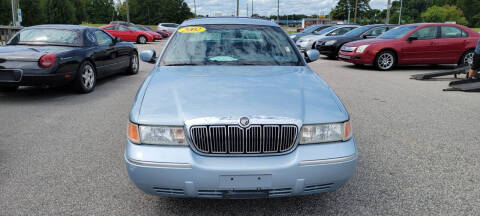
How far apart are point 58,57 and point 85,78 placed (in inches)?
35.8

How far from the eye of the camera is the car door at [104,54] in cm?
782

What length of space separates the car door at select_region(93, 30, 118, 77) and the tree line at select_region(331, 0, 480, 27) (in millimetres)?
104905

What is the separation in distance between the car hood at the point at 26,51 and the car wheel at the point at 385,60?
910 cm

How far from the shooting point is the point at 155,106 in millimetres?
2572

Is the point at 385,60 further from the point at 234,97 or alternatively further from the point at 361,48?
the point at 234,97

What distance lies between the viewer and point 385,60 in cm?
1173

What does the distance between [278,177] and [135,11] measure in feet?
380

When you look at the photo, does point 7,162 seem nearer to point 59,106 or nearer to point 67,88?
point 59,106

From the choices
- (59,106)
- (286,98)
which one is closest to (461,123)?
(286,98)

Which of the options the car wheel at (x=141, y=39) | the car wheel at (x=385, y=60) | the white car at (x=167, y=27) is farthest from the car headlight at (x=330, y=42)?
the white car at (x=167, y=27)

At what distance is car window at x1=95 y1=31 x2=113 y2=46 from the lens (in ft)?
26.6

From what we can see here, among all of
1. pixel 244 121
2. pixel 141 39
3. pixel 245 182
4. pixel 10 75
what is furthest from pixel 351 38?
pixel 141 39

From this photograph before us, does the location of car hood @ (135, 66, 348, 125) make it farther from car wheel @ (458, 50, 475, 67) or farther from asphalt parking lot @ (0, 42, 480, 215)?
car wheel @ (458, 50, 475, 67)

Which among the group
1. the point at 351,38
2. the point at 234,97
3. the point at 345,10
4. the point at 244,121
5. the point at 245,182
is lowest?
the point at 245,182
